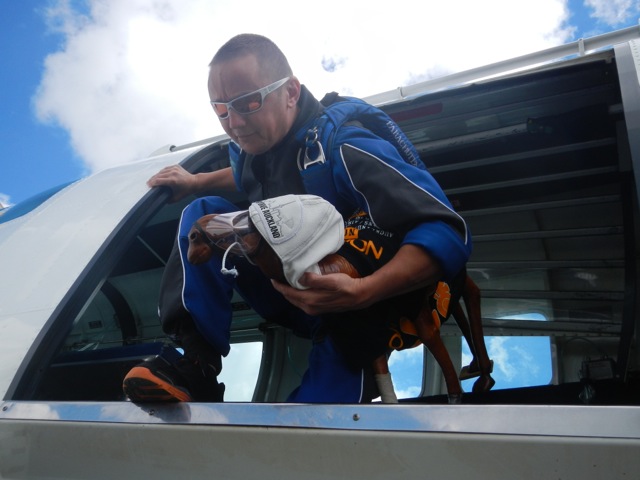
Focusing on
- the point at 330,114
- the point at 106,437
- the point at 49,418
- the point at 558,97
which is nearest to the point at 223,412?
the point at 106,437

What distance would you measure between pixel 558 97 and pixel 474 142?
14.5 inches

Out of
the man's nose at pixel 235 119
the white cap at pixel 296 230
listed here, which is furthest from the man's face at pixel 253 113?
the white cap at pixel 296 230

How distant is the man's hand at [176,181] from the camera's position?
164 centimetres

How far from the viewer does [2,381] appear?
1181 millimetres

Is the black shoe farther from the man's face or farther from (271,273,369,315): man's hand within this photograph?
the man's face

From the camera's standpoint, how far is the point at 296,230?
92cm

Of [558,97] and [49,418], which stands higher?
[558,97]

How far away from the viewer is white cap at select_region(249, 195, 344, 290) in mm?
906

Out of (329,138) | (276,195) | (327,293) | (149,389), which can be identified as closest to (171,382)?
(149,389)

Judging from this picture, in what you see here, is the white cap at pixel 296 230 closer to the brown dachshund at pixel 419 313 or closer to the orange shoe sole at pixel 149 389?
the brown dachshund at pixel 419 313

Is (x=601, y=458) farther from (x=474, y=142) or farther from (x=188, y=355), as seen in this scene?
(x=474, y=142)

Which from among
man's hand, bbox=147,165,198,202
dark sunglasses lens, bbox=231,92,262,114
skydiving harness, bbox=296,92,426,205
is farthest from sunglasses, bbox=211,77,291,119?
man's hand, bbox=147,165,198,202

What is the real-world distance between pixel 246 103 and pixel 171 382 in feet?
2.26

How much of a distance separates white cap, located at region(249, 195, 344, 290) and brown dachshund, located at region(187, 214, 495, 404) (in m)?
0.02
